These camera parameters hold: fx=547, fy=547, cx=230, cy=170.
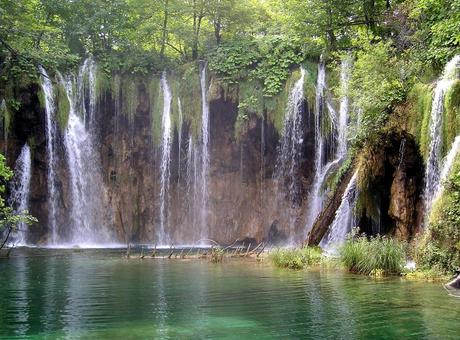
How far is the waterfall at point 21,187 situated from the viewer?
28.2m

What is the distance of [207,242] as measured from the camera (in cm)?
3075

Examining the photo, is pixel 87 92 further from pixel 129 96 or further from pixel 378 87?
pixel 378 87

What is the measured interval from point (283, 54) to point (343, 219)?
1316 centimetres

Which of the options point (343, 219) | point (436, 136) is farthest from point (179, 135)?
point (436, 136)

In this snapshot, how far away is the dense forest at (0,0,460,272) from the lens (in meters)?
17.5

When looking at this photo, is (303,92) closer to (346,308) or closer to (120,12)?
(120,12)

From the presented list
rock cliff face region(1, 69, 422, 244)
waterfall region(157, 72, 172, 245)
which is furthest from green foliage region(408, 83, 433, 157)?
waterfall region(157, 72, 172, 245)

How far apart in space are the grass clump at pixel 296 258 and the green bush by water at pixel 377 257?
2102 millimetres

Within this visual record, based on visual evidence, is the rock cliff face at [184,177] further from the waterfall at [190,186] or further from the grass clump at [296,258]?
the grass clump at [296,258]

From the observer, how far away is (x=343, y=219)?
65.1ft

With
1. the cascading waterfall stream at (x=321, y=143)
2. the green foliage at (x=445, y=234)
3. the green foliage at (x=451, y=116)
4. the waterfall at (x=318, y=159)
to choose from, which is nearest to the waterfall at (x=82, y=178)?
the waterfall at (x=318, y=159)

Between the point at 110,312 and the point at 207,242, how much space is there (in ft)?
68.3

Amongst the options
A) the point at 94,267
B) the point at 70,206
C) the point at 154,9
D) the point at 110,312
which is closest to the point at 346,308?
the point at 110,312

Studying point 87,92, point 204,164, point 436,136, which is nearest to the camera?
point 436,136
